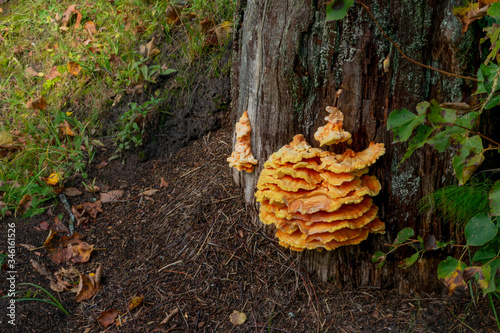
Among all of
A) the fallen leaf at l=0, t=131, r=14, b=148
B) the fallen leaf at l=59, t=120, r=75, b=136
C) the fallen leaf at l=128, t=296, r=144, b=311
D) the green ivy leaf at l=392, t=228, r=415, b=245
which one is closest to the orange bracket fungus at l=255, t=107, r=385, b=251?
the green ivy leaf at l=392, t=228, r=415, b=245

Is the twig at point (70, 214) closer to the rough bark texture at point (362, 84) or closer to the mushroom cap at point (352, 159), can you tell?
the rough bark texture at point (362, 84)

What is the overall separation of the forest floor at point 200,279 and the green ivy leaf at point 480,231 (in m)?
0.91

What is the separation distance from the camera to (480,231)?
77.1 inches

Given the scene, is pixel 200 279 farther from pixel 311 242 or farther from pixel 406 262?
pixel 406 262

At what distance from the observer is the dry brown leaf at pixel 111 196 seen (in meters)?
3.99

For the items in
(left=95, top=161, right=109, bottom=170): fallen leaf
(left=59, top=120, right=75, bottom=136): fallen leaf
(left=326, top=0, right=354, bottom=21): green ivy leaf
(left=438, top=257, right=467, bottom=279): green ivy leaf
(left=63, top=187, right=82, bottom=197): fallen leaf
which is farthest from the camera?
(left=59, top=120, right=75, bottom=136): fallen leaf

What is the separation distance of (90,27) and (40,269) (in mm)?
3745

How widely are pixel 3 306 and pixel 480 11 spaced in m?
3.86

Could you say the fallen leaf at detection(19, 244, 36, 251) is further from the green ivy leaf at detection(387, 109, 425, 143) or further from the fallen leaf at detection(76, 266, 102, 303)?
the green ivy leaf at detection(387, 109, 425, 143)

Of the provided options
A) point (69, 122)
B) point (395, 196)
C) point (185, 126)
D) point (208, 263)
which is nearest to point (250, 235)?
point (208, 263)

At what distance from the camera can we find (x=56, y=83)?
17.4 ft

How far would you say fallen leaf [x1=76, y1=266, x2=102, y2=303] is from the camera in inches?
124

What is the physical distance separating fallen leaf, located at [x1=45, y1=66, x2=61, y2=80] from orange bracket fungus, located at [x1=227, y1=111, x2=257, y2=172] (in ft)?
12.0

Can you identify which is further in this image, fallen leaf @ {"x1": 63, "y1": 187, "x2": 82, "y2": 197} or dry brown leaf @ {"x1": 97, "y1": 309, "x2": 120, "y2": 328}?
fallen leaf @ {"x1": 63, "y1": 187, "x2": 82, "y2": 197}
